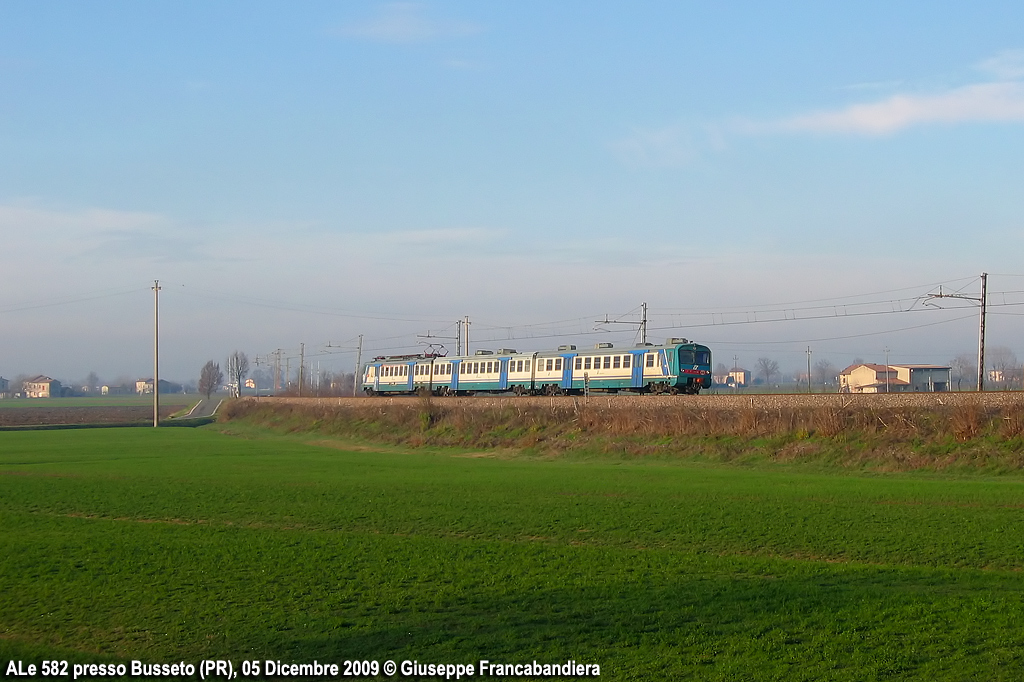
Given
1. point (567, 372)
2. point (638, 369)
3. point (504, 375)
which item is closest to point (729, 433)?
point (638, 369)

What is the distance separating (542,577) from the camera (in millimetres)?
15734

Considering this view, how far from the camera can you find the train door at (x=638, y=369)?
54.7m

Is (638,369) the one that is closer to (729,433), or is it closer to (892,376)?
(729,433)

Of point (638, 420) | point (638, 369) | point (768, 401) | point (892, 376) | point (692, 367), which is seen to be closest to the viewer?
point (768, 401)

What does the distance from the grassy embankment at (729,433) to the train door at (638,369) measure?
538cm

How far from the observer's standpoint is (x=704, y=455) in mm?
40625

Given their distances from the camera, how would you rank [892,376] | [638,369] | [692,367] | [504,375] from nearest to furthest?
1. [692,367]
2. [638,369]
3. [504,375]
4. [892,376]

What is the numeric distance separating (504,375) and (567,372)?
6.97 metres

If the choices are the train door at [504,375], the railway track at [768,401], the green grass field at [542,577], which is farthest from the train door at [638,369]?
the green grass field at [542,577]

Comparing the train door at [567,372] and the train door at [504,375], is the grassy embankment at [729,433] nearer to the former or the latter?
the train door at [567,372]

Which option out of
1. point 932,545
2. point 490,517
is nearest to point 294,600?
point 490,517

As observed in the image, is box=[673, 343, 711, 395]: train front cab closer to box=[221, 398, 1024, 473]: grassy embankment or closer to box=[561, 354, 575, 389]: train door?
box=[221, 398, 1024, 473]: grassy embankment

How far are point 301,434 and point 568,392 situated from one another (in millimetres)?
22051

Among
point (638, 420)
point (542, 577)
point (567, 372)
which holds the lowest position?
point (542, 577)
